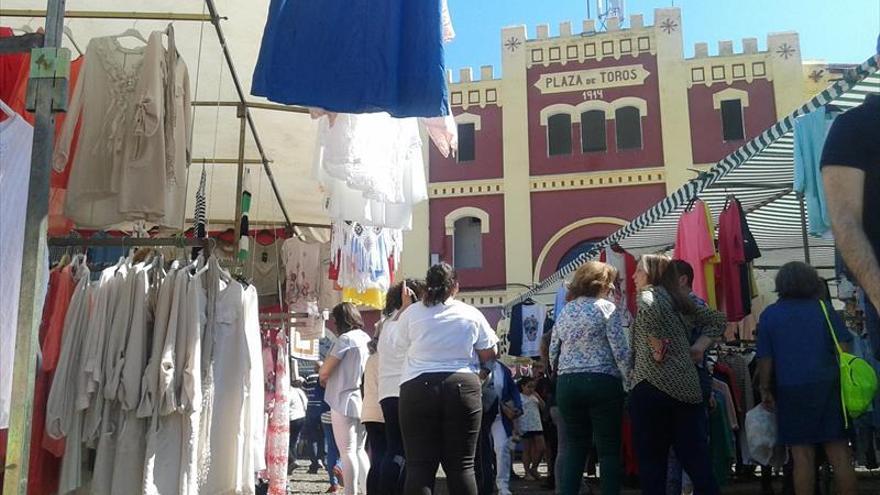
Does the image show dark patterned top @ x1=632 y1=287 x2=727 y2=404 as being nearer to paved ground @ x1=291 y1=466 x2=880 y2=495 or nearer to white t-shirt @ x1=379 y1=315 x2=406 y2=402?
white t-shirt @ x1=379 y1=315 x2=406 y2=402

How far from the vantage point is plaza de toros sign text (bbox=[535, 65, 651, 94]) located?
68.7 ft

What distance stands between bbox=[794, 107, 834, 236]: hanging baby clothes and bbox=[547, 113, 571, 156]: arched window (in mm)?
16057

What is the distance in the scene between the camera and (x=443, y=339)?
14.2 feet

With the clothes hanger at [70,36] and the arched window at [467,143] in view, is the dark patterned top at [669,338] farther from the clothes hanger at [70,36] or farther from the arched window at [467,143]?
the arched window at [467,143]

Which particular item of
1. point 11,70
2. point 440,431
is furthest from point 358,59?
point 11,70

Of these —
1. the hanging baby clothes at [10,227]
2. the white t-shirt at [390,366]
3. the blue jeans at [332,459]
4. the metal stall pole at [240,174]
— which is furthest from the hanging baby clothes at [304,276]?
the hanging baby clothes at [10,227]

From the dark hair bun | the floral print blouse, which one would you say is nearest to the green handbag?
the floral print blouse

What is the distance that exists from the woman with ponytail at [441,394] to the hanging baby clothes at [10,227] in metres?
2.11

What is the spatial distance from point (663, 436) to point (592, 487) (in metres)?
3.77

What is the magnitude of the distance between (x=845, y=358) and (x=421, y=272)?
1679 cm

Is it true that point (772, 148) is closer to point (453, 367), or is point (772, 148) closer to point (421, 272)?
point (453, 367)

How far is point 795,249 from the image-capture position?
9836 millimetres

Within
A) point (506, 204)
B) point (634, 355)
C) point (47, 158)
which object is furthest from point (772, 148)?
point (506, 204)

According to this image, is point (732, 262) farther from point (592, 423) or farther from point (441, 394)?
point (441, 394)
